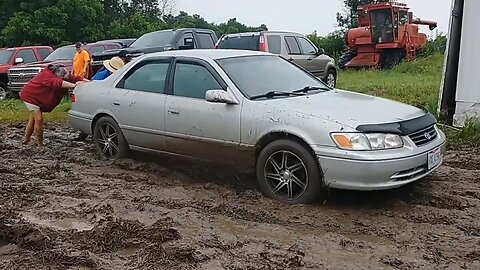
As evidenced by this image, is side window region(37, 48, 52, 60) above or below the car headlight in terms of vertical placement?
above

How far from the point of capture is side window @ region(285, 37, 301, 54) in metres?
17.1

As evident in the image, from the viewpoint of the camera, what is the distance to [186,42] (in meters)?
17.8

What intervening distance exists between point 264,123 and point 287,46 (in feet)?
36.6

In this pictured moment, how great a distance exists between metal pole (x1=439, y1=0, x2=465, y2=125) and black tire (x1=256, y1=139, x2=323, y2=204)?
524cm

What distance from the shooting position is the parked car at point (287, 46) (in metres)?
16.5

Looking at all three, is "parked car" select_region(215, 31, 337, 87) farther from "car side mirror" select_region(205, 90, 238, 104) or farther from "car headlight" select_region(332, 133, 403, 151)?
"car headlight" select_region(332, 133, 403, 151)

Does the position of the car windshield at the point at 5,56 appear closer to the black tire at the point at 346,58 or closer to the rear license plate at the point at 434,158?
the black tire at the point at 346,58

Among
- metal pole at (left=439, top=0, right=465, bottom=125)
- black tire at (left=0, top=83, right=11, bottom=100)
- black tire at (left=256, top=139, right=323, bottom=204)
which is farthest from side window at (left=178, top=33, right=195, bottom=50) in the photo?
black tire at (left=256, top=139, right=323, bottom=204)

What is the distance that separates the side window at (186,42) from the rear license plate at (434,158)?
473 inches

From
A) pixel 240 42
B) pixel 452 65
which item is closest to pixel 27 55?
pixel 240 42

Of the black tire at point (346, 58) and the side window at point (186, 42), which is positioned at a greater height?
the side window at point (186, 42)

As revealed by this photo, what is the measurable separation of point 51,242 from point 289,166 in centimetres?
233

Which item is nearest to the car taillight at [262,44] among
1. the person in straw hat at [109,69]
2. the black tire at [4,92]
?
the person in straw hat at [109,69]

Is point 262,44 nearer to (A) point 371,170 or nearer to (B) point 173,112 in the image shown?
(B) point 173,112
